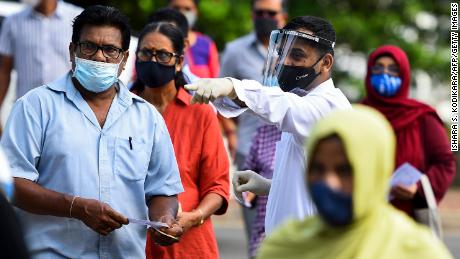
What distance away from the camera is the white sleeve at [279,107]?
5.30 meters

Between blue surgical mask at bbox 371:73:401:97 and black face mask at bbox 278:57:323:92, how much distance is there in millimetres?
2461

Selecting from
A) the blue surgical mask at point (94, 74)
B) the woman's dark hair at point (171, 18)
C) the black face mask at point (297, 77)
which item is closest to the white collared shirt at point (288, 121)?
the black face mask at point (297, 77)

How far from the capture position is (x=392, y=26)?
56.5 feet

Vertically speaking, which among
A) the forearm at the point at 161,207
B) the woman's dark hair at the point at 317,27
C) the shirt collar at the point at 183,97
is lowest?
the forearm at the point at 161,207

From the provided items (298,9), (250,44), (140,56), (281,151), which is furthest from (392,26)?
(281,151)

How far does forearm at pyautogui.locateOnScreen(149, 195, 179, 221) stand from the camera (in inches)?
235

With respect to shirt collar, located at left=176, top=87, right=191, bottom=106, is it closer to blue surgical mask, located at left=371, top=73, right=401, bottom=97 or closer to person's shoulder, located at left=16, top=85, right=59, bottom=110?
person's shoulder, located at left=16, top=85, right=59, bottom=110

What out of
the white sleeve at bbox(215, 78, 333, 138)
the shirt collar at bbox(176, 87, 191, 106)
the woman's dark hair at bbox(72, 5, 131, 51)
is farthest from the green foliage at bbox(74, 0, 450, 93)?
the white sleeve at bbox(215, 78, 333, 138)

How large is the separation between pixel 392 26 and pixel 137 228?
11.7m

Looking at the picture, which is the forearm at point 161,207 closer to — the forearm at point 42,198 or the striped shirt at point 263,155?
the forearm at point 42,198

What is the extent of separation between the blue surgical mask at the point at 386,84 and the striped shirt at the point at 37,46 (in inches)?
79.2

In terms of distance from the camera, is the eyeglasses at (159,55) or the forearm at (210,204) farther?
the eyeglasses at (159,55)

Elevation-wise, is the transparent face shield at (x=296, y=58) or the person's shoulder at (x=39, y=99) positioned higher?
the transparent face shield at (x=296, y=58)

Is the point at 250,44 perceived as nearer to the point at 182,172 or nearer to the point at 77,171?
the point at 182,172
